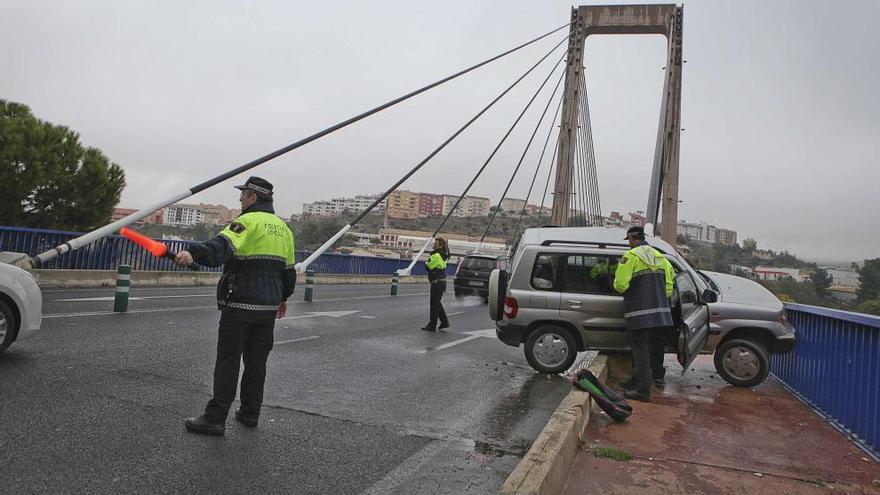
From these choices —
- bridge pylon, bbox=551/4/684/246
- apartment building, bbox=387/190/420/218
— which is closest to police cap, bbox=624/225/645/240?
bridge pylon, bbox=551/4/684/246

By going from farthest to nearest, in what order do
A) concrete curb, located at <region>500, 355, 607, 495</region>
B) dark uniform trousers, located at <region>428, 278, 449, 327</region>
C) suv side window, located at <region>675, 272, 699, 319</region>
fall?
dark uniform trousers, located at <region>428, 278, 449, 327</region>, suv side window, located at <region>675, 272, 699, 319</region>, concrete curb, located at <region>500, 355, 607, 495</region>

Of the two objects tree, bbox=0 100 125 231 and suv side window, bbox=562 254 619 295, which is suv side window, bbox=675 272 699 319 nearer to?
suv side window, bbox=562 254 619 295

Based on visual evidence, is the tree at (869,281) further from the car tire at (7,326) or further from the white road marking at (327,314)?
the car tire at (7,326)

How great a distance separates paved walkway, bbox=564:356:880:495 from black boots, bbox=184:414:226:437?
2.37 meters

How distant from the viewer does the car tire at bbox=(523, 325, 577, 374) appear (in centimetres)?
805

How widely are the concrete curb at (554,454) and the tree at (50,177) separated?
28.6 m

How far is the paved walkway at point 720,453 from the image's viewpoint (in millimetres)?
4086

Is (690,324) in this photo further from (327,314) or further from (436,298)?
(327,314)

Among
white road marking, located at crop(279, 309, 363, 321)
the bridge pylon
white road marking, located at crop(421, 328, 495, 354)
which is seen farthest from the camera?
the bridge pylon

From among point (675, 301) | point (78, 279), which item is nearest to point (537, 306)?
point (675, 301)

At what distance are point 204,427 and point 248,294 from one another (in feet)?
3.11

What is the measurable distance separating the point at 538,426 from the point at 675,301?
2.74 m

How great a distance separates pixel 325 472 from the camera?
391 centimetres

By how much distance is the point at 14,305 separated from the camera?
625 cm
